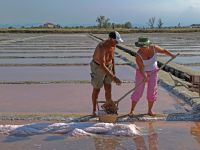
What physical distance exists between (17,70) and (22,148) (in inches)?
307

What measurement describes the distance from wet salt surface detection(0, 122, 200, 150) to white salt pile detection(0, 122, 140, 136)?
0.01 metres

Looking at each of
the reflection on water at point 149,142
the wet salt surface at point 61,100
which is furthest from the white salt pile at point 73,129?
the wet salt surface at point 61,100

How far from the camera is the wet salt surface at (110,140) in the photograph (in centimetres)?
471

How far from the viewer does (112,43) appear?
18.6ft

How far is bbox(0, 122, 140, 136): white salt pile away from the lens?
516cm

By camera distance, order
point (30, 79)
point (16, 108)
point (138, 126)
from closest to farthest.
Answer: point (138, 126) < point (16, 108) < point (30, 79)

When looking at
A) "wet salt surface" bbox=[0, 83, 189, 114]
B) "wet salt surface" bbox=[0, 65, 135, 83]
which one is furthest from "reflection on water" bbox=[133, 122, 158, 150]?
"wet salt surface" bbox=[0, 65, 135, 83]

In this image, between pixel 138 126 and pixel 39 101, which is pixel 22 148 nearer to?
pixel 138 126

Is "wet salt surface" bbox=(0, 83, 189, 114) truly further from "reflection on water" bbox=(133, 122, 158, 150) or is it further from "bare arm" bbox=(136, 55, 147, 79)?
"reflection on water" bbox=(133, 122, 158, 150)

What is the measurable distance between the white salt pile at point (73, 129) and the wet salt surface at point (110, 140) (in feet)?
0.04

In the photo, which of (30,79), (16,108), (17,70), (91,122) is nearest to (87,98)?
(16,108)

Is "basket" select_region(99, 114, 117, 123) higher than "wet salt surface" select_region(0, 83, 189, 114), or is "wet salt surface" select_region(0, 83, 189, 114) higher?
"basket" select_region(99, 114, 117, 123)

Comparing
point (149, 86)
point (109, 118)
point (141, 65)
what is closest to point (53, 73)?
point (149, 86)

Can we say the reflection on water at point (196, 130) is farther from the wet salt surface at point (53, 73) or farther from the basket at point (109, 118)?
the wet salt surface at point (53, 73)
